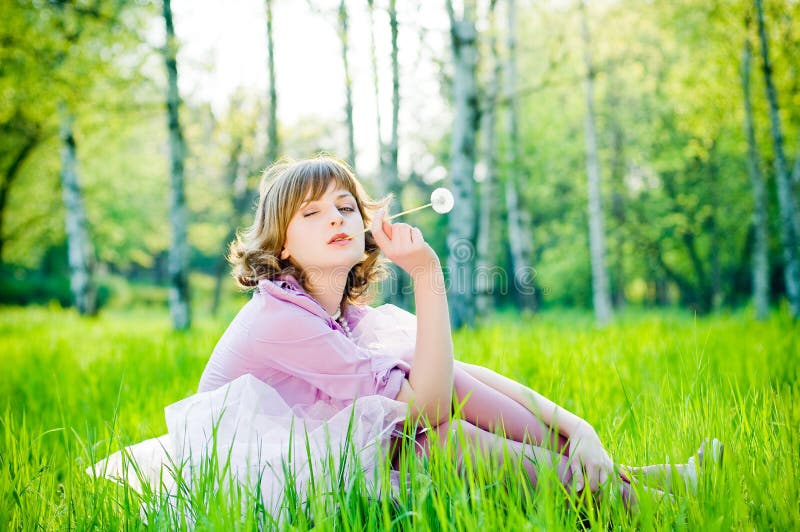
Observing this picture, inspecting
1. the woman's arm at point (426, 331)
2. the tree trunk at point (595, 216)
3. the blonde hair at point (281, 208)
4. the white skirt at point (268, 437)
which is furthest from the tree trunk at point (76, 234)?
the woman's arm at point (426, 331)

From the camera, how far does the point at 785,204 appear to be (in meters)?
7.08

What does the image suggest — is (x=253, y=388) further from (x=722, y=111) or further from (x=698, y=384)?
(x=722, y=111)

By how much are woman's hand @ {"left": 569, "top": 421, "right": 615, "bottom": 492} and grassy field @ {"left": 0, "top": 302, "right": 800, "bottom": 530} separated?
0.32 ft

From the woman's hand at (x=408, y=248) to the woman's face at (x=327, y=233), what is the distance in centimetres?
23

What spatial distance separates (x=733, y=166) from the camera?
16359mm

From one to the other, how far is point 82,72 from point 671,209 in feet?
50.9

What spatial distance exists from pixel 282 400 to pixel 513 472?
813 mm

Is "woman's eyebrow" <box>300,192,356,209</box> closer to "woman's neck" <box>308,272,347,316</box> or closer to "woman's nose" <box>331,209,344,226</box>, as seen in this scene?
"woman's nose" <box>331,209,344,226</box>

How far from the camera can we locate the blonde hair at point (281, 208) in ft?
7.11

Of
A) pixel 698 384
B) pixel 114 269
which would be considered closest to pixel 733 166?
pixel 698 384

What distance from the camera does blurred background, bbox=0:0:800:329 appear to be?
759 centimetres

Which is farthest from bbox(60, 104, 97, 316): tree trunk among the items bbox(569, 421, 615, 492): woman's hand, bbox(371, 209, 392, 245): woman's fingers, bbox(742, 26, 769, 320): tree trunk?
bbox(569, 421, 615, 492): woman's hand

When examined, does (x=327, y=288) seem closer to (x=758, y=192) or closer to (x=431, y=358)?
(x=431, y=358)

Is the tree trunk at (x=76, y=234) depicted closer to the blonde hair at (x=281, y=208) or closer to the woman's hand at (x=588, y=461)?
the blonde hair at (x=281, y=208)
